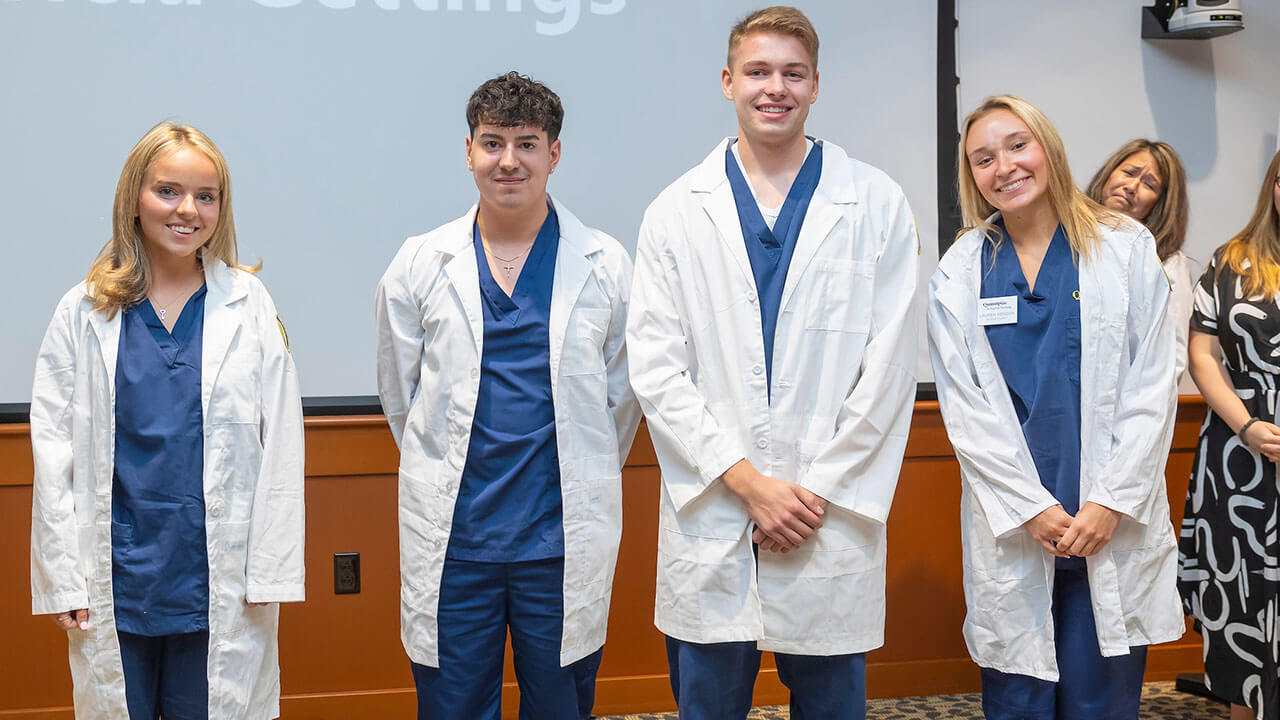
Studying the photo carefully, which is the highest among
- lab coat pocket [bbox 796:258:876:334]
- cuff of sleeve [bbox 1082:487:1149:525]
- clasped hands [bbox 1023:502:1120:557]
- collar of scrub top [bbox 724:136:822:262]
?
collar of scrub top [bbox 724:136:822:262]

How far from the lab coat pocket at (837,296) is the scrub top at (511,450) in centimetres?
54

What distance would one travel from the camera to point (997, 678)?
2002mm

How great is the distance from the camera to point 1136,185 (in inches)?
112

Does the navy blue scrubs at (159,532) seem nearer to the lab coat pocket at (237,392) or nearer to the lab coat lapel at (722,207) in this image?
the lab coat pocket at (237,392)

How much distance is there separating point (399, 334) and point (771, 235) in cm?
80

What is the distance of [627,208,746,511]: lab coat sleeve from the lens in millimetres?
1782

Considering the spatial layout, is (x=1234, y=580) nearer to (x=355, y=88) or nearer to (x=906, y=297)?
(x=906, y=297)

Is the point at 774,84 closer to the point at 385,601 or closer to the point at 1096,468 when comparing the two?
the point at 1096,468

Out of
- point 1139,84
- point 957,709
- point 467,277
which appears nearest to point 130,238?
point 467,277

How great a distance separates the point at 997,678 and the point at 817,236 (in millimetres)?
968

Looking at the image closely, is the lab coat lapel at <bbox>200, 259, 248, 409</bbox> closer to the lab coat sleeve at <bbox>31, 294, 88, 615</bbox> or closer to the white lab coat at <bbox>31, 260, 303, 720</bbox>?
the white lab coat at <bbox>31, 260, 303, 720</bbox>

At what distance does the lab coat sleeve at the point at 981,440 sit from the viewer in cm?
192

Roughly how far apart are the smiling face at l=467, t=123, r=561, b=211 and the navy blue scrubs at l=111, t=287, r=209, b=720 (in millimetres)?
679

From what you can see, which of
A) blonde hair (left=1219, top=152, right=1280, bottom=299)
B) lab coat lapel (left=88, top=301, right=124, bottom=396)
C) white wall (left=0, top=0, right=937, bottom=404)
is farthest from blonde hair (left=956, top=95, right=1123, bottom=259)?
lab coat lapel (left=88, top=301, right=124, bottom=396)
